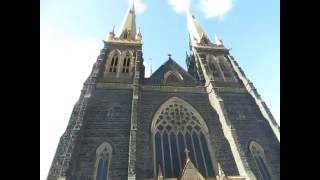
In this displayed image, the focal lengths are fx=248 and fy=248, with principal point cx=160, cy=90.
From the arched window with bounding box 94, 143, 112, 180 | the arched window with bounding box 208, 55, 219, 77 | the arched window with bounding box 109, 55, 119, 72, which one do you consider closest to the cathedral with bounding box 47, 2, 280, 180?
the arched window with bounding box 94, 143, 112, 180

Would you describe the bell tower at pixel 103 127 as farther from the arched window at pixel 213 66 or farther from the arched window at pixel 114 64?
the arched window at pixel 213 66

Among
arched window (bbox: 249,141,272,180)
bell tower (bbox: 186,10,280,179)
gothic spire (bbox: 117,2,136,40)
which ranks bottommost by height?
arched window (bbox: 249,141,272,180)

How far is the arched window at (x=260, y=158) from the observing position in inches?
602

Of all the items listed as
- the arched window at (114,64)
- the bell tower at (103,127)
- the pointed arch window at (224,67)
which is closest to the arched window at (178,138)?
the bell tower at (103,127)

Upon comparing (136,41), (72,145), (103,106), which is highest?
(136,41)

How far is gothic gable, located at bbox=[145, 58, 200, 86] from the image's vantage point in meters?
20.6

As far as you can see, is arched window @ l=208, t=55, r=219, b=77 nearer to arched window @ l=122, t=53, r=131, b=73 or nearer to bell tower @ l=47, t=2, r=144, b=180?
bell tower @ l=47, t=2, r=144, b=180

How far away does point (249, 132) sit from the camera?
17406mm
